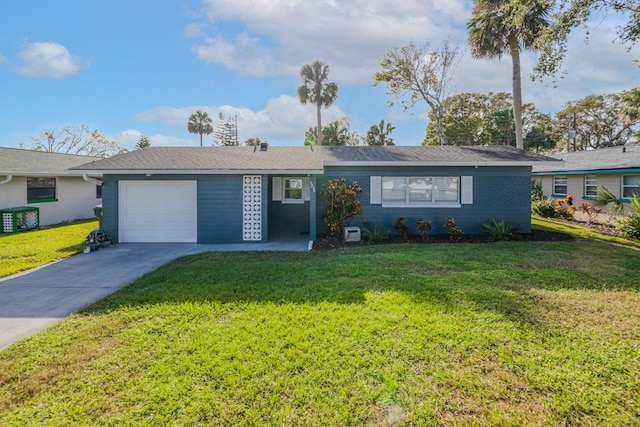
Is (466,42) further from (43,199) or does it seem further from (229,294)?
(43,199)

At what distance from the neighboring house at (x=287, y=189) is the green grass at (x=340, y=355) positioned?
4.51 m

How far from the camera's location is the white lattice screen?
1017 cm

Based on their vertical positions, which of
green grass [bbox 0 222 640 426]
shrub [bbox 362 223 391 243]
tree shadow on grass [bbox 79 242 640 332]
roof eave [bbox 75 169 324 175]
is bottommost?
green grass [bbox 0 222 640 426]

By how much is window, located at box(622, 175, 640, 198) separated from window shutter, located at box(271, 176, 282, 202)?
561 inches

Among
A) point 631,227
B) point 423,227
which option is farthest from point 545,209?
point 423,227

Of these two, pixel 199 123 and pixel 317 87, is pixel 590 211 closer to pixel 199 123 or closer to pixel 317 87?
pixel 317 87

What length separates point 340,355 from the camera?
11.2 feet

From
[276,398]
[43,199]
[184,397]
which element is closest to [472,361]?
[276,398]

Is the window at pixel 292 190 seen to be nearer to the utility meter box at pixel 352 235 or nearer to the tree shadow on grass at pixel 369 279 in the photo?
the utility meter box at pixel 352 235

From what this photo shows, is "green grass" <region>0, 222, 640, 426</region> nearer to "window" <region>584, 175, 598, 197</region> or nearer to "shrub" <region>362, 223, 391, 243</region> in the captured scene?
"shrub" <region>362, 223, 391, 243</region>

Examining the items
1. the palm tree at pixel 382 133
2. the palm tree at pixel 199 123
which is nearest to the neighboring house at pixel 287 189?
the palm tree at pixel 382 133

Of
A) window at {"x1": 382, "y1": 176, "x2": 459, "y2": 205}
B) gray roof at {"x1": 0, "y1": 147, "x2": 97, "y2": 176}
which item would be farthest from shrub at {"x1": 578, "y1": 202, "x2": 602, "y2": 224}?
gray roof at {"x1": 0, "y1": 147, "x2": 97, "y2": 176}

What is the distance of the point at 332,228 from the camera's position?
10500 millimetres

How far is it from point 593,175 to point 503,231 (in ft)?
29.2
